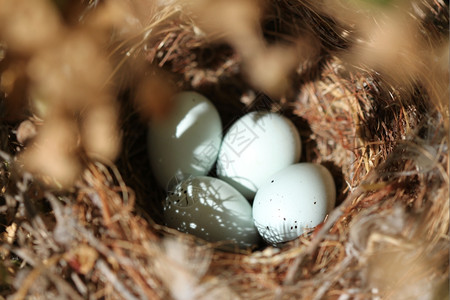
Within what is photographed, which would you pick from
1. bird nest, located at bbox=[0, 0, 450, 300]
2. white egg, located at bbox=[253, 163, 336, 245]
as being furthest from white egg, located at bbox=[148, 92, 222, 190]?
white egg, located at bbox=[253, 163, 336, 245]

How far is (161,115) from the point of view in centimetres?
100

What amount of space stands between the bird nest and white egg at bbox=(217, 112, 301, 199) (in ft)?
0.38

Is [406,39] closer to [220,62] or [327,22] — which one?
[327,22]

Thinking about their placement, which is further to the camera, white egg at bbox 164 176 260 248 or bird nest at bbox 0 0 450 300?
white egg at bbox 164 176 260 248

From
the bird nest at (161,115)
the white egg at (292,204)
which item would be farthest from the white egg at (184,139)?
the white egg at (292,204)

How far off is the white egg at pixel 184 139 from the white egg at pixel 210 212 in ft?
0.22

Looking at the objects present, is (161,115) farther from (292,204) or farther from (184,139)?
(292,204)

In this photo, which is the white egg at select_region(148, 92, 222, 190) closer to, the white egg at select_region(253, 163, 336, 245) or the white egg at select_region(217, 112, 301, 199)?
the white egg at select_region(217, 112, 301, 199)

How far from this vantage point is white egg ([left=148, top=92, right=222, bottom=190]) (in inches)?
39.4

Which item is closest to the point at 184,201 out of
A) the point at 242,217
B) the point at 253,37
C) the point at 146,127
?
the point at 242,217

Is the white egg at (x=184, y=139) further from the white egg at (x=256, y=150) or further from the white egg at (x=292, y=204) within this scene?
the white egg at (x=292, y=204)

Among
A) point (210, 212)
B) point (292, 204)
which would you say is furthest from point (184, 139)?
point (292, 204)

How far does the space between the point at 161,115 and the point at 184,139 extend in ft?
0.26

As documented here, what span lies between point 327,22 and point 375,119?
25 cm
